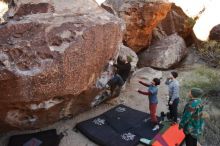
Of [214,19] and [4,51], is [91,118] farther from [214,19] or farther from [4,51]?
[214,19]

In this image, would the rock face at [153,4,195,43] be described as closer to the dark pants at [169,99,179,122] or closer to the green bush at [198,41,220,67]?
the green bush at [198,41,220,67]

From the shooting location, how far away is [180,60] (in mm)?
14781

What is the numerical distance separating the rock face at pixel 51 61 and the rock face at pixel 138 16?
422 centimetres

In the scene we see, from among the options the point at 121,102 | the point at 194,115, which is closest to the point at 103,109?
the point at 121,102

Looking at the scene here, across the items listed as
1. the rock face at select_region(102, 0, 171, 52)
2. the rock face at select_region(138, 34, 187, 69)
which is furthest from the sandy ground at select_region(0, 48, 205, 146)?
the rock face at select_region(102, 0, 171, 52)

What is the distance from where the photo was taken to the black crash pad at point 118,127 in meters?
9.09

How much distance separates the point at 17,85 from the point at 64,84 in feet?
3.73

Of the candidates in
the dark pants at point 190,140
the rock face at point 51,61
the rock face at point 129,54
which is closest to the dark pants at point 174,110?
the dark pants at point 190,140

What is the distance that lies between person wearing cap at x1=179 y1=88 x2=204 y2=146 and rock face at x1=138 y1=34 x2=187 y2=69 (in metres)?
6.39

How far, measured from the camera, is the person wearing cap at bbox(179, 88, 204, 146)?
7512 millimetres

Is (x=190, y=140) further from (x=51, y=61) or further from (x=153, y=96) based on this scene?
(x=51, y=61)

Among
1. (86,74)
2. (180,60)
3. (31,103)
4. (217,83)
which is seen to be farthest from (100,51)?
(180,60)

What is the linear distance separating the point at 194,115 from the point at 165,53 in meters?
6.93

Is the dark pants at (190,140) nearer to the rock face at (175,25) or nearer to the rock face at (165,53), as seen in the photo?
the rock face at (165,53)
